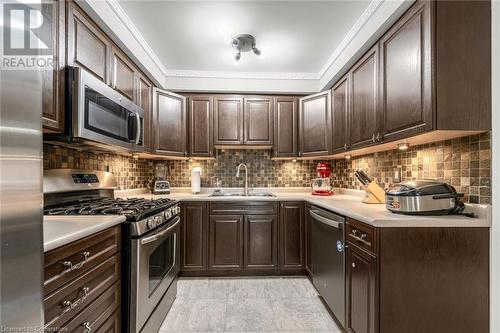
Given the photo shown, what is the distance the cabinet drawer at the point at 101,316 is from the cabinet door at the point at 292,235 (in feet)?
5.99

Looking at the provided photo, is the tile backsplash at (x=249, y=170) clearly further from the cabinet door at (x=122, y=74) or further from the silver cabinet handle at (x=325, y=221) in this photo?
the cabinet door at (x=122, y=74)

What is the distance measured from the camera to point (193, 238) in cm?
283

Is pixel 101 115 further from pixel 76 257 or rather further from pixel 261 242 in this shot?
pixel 261 242

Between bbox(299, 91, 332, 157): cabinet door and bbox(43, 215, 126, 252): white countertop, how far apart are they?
2225mm

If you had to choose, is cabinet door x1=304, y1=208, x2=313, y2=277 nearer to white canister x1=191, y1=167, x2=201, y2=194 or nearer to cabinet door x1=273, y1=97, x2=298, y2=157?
cabinet door x1=273, y1=97, x2=298, y2=157

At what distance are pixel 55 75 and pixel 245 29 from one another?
148 cm

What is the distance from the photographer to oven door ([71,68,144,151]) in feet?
4.84

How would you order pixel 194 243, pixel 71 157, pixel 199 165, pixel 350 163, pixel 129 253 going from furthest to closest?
1. pixel 199 165
2. pixel 350 163
3. pixel 194 243
4. pixel 71 157
5. pixel 129 253

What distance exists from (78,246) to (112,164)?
5.38 feet

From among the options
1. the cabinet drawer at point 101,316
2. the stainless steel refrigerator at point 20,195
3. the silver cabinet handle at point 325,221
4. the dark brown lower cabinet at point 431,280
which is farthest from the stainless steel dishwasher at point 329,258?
the stainless steel refrigerator at point 20,195

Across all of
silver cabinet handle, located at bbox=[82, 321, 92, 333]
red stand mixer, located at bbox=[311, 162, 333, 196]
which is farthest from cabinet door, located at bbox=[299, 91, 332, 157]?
silver cabinet handle, located at bbox=[82, 321, 92, 333]

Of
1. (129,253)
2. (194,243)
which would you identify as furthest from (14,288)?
(194,243)

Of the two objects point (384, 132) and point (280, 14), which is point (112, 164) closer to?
point (280, 14)

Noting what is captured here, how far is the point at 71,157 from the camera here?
1.97 metres
